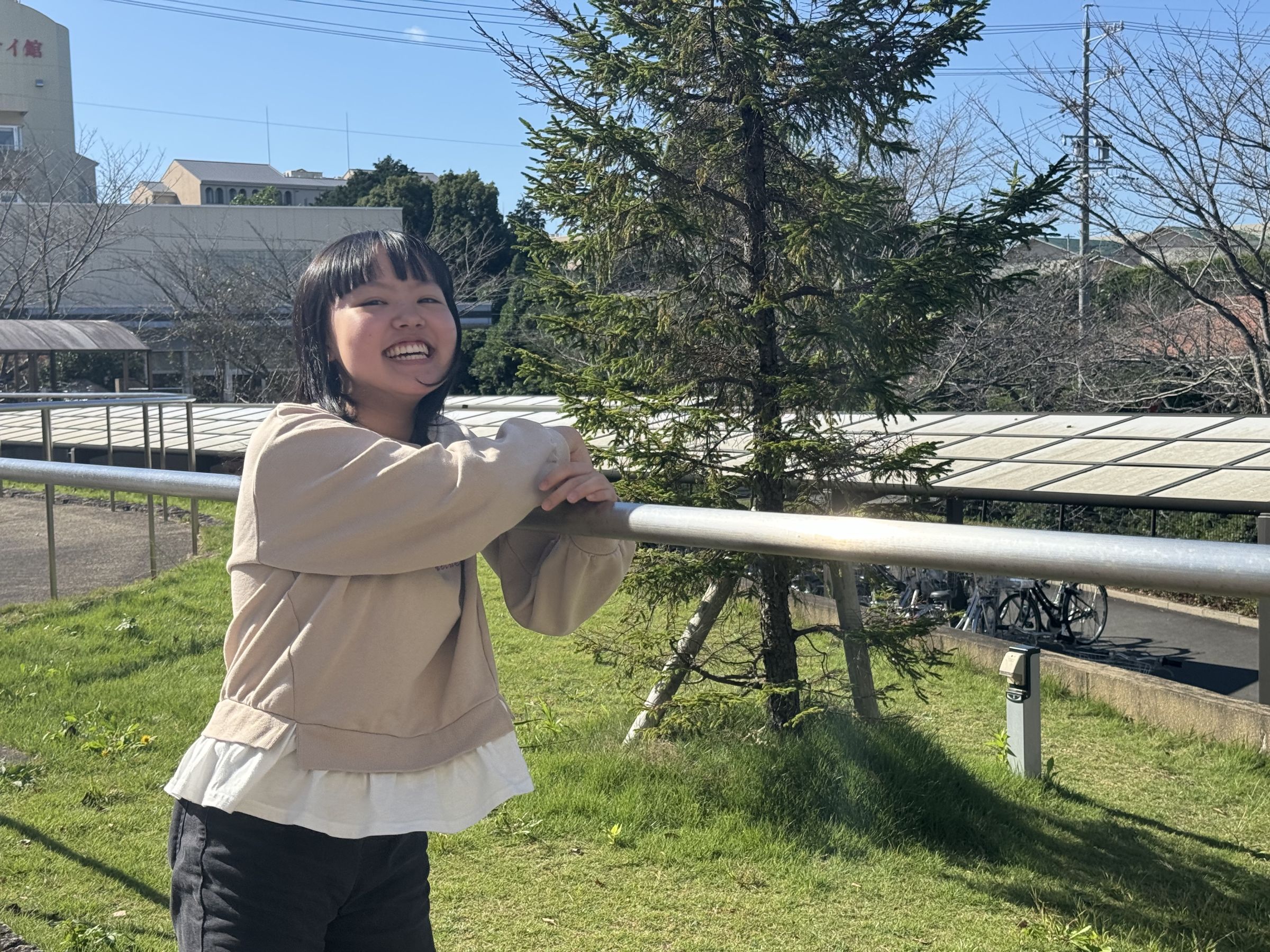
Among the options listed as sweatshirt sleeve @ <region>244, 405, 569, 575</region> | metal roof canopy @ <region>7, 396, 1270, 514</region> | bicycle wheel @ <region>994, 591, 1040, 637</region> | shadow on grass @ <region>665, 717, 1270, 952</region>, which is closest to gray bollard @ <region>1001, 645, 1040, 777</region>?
shadow on grass @ <region>665, 717, 1270, 952</region>

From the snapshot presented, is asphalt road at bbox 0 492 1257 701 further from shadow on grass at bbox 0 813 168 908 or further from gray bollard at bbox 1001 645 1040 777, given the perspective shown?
gray bollard at bbox 1001 645 1040 777

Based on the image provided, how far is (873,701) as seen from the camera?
20.1 ft

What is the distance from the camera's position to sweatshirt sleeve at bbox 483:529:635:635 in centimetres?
176

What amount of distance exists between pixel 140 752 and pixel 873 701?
3.38 metres

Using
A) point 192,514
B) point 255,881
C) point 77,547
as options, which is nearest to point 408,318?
point 255,881

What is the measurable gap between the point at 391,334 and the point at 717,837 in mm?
3389

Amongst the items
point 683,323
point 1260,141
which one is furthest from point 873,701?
point 1260,141

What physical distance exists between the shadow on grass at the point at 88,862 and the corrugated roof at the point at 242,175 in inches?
2589

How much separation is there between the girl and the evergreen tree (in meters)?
3.94

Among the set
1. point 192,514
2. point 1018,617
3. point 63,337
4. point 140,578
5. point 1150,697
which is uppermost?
point 63,337

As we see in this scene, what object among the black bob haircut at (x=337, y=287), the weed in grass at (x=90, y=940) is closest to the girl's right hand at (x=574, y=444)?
the black bob haircut at (x=337, y=287)

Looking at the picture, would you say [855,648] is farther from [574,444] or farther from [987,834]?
→ [574,444]

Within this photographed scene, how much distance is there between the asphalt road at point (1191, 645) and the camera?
12000 millimetres

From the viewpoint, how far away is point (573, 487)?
163 cm
